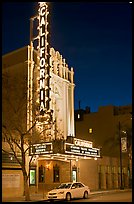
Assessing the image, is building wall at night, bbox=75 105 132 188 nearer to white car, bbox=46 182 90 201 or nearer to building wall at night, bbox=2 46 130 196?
building wall at night, bbox=2 46 130 196

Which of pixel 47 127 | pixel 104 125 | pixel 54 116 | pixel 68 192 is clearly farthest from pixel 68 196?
pixel 104 125

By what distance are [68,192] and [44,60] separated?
16.5 metres

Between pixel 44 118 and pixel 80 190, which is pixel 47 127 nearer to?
pixel 44 118

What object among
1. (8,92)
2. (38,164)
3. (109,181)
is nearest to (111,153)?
(109,181)

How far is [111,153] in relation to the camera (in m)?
66.2

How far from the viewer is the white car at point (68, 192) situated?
91.3ft

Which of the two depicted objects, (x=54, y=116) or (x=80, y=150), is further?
(x=54, y=116)

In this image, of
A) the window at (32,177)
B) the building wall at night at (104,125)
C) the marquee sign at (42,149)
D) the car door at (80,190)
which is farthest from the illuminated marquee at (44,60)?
the building wall at night at (104,125)

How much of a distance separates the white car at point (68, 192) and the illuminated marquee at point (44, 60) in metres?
11.4

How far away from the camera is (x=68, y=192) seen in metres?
28.2

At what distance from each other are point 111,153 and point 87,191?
36183mm

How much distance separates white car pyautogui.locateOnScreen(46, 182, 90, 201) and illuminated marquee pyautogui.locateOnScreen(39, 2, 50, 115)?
11437mm

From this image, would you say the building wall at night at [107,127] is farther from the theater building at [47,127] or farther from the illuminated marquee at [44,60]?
the illuminated marquee at [44,60]

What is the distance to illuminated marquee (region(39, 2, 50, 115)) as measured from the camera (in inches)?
1567
